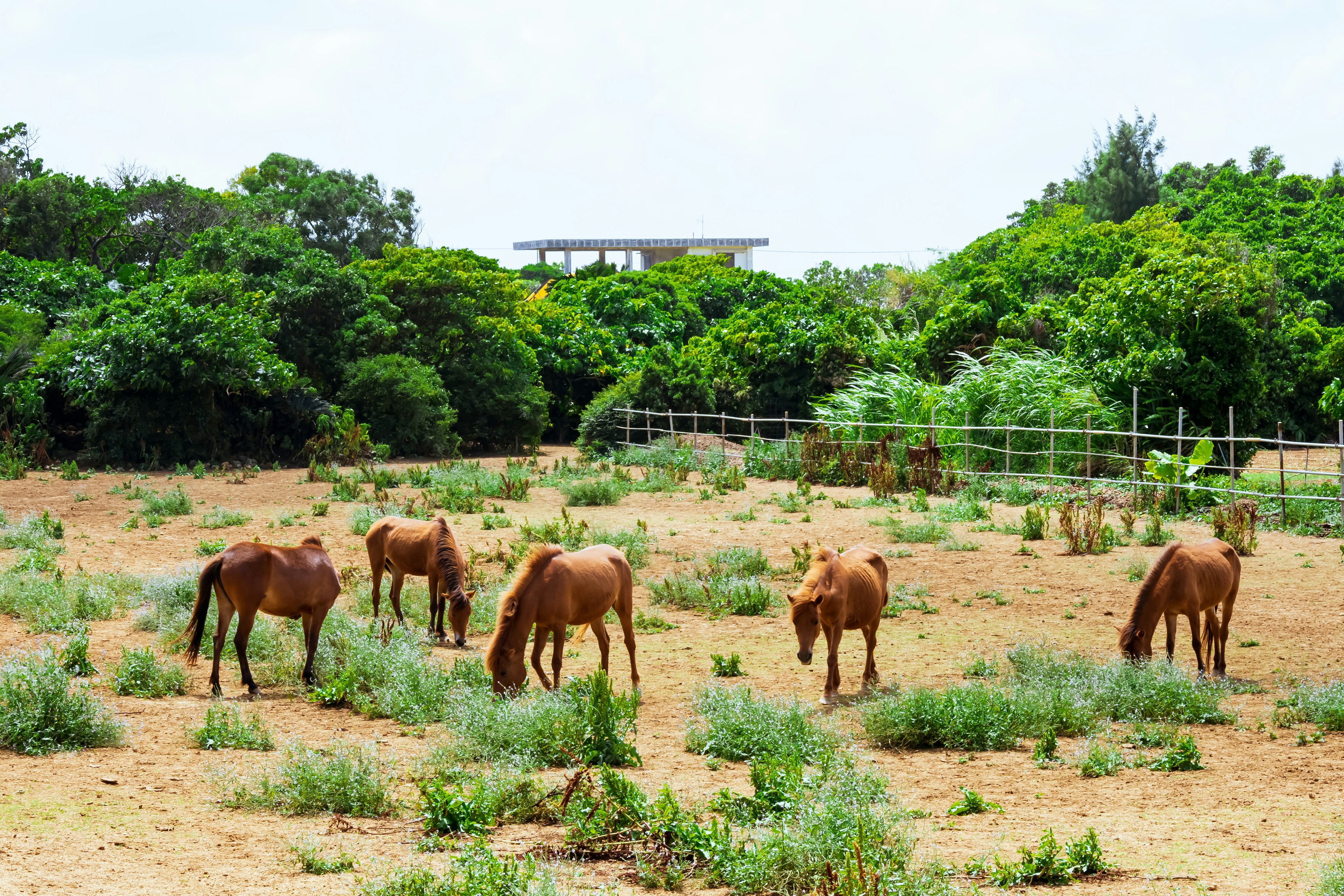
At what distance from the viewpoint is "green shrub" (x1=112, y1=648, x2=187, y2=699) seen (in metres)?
8.27

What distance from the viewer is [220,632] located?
823 centimetres

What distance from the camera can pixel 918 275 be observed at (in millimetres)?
45562

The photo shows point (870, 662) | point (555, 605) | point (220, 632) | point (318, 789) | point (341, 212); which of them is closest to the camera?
point (318, 789)

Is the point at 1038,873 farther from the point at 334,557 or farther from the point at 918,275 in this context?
the point at 918,275

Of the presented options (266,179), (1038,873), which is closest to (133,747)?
(1038,873)

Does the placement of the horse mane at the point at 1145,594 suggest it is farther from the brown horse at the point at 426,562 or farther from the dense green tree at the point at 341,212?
the dense green tree at the point at 341,212

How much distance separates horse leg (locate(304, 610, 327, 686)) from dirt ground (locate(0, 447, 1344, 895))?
0.28m

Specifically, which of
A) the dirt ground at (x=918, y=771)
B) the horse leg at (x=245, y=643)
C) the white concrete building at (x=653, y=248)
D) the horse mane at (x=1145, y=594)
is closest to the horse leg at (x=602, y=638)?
the dirt ground at (x=918, y=771)

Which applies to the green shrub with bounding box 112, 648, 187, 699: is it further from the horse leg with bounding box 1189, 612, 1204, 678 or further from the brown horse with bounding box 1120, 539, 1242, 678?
the horse leg with bounding box 1189, 612, 1204, 678

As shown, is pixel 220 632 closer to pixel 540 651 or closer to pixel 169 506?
pixel 540 651

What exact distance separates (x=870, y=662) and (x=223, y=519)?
41.7 ft

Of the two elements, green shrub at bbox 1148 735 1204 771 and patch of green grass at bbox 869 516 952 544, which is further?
patch of green grass at bbox 869 516 952 544

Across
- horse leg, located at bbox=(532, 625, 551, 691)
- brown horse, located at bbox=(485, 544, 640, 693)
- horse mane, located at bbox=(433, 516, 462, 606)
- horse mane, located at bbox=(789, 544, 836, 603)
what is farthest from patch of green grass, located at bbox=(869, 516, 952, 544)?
horse leg, located at bbox=(532, 625, 551, 691)

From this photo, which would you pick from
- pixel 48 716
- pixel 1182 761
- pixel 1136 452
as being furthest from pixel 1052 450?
pixel 48 716
